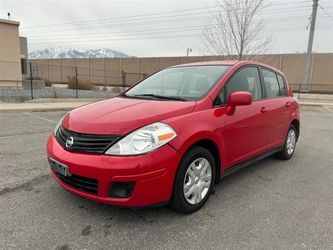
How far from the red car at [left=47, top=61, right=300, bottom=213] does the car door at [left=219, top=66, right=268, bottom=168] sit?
13mm

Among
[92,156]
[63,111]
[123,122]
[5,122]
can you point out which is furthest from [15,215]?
[63,111]

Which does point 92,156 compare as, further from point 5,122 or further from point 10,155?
point 5,122

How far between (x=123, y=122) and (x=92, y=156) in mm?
435

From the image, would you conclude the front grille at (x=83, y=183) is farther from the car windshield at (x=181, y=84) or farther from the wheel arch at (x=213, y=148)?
the car windshield at (x=181, y=84)

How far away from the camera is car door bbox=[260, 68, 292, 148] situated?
15.2 ft

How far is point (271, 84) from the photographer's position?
4.97 m

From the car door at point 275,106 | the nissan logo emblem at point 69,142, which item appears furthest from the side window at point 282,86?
the nissan logo emblem at point 69,142

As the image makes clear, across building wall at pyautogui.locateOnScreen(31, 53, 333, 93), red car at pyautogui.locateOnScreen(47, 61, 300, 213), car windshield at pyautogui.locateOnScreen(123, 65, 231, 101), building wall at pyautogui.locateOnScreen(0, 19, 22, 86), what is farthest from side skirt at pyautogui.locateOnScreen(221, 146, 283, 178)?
building wall at pyautogui.locateOnScreen(31, 53, 333, 93)

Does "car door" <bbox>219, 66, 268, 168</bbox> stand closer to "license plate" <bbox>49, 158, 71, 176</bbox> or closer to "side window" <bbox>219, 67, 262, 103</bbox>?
"side window" <bbox>219, 67, 262, 103</bbox>

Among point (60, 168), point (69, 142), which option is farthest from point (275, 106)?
point (60, 168)

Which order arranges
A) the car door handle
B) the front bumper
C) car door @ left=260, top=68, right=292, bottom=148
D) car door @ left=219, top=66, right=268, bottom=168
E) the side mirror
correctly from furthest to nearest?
1. car door @ left=260, top=68, right=292, bottom=148
2. the car door handle
3. car door @ left=219, top=66, right=268, bottom=168
4. the side mirror
5. the front bumper

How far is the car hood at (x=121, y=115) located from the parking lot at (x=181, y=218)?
916 mm

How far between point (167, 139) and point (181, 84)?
1.37 m

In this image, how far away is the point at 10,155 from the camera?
5152 mm
